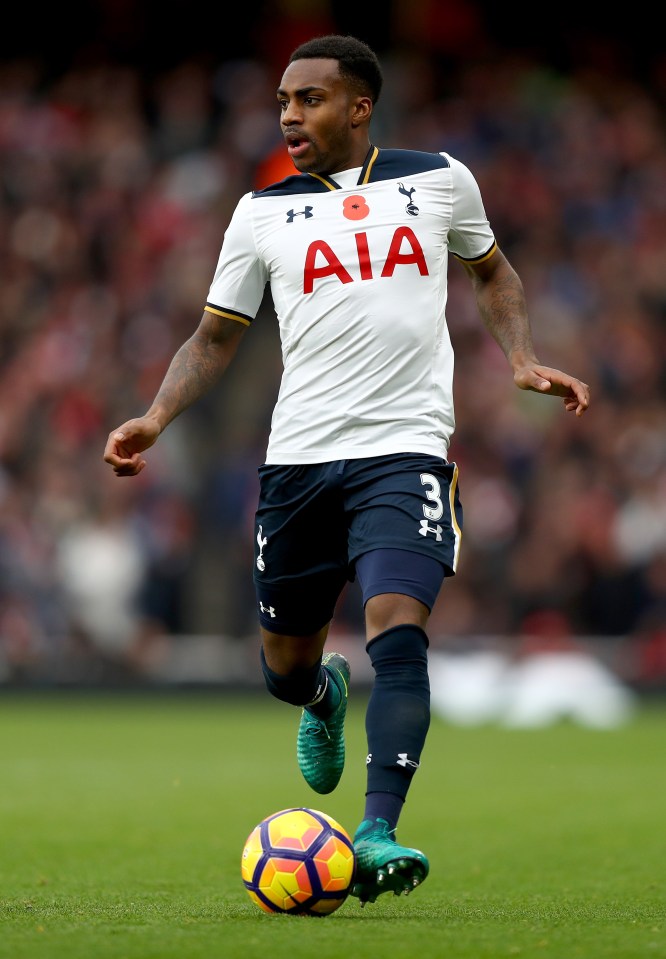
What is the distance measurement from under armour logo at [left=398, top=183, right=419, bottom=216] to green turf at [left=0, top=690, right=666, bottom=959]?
2.26 meters

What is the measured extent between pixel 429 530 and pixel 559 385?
0.65m

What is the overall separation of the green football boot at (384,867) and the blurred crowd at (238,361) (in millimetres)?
10390

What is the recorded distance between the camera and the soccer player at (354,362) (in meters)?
5.42

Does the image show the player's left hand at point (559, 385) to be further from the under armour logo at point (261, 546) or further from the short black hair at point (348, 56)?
the short black hair at point (348, 56)

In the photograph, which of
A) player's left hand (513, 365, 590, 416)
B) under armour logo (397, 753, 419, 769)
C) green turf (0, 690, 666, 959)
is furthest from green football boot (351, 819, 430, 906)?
player's left hand (513, 365, 590, 416)

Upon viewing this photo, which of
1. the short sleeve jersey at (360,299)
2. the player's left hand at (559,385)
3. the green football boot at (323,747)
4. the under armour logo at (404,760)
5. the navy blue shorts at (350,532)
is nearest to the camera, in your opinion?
the under armour logo at (404,760)

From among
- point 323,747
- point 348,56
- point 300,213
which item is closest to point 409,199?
point 300,213

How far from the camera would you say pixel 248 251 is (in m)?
5.88

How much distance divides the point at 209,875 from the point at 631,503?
32.1ft

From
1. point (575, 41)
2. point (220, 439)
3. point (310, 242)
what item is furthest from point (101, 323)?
point (310, 242)

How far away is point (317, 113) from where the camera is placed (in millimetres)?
5719

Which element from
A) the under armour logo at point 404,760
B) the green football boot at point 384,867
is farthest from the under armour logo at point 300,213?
the green football boot at point 384,867

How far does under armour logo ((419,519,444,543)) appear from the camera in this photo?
541 centimetres

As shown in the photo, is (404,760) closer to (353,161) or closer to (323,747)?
(323,747)
